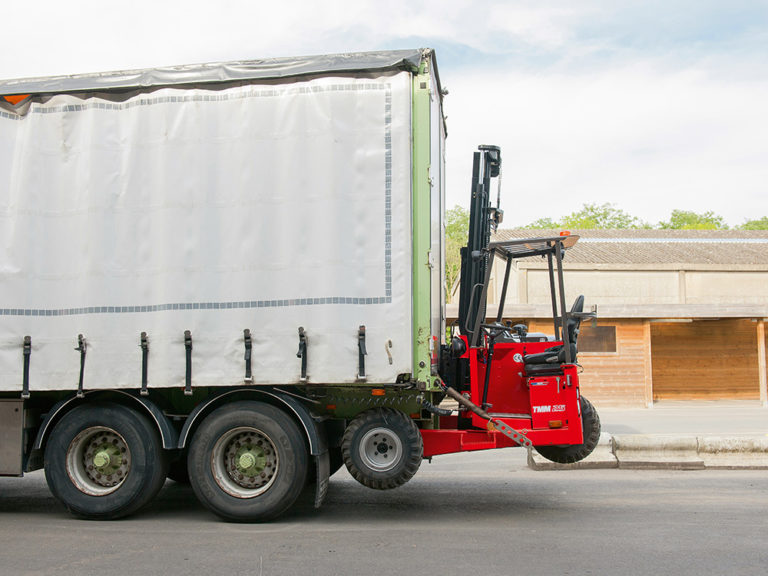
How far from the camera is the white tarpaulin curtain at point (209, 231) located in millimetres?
6703

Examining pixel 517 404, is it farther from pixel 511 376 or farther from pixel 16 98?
pixel 16 98

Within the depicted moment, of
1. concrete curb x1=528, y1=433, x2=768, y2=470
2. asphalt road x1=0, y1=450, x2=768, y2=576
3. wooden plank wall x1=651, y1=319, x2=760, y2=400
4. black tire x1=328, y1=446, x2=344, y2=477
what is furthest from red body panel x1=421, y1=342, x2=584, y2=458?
wooden plank wall x1=651, y1=319, x2=760, y2=400

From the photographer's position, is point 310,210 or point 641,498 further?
point 641,498

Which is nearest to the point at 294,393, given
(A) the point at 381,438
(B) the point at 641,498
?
(A) the point at 381,438

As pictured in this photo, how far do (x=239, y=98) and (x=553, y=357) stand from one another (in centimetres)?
381

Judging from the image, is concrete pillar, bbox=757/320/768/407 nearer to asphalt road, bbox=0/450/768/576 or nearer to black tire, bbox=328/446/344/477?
asphalt road, bbox=0/450/768/576

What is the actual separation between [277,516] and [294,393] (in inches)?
44.2

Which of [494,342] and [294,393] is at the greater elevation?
[494,342]

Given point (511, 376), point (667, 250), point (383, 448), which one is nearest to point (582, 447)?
point (511, 376)

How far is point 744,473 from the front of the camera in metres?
9.57

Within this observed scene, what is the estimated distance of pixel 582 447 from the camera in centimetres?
728

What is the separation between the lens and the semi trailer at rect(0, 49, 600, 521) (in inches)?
264

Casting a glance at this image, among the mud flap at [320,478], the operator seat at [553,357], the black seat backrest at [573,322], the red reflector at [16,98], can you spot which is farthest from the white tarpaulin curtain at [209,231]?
the black seat backrest at [573,322]

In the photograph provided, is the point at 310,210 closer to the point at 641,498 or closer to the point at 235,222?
the point at 235,222
